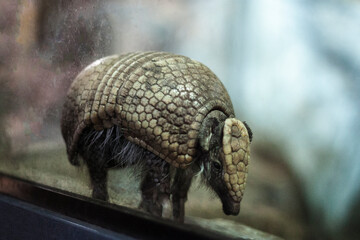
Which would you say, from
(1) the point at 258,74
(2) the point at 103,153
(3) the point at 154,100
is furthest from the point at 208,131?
(1) the point at 258,74

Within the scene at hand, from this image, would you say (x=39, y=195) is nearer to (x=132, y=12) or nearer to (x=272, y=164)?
(x=132, y=12)

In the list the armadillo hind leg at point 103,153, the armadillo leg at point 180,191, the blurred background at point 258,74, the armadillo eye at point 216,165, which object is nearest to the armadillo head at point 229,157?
the armadillo eye at point 216,165

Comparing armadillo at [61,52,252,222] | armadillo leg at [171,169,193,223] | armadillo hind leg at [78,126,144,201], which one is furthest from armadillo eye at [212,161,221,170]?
armadillo hind leg at [78,126,144,201]

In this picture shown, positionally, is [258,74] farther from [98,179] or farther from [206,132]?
[98,179]

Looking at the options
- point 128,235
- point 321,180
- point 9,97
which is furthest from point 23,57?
point 321,180

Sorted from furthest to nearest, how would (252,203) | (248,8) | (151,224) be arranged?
(252,203)
(248,8)
(151,224)

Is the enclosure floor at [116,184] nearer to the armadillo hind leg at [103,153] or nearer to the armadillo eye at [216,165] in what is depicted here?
the armadillo hind leg at [103,153]

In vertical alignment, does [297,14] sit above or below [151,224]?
above
